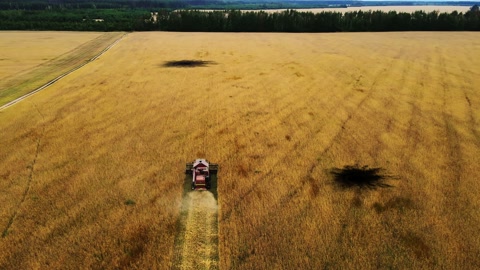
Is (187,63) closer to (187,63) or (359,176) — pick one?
(187,63)

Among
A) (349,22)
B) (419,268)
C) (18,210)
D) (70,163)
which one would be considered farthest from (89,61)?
(349,22)

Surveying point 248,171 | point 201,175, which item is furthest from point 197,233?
point 248,171

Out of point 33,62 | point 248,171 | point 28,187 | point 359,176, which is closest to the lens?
point 28,187

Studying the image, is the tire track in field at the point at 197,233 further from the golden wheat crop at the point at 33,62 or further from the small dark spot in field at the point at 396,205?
the golden wheat crop at the point at 33,62

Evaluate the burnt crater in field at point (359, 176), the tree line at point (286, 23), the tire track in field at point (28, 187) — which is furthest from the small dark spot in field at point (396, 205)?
the tree line at point (286, 23)

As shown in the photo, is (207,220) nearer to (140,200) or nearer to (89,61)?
(140,200)

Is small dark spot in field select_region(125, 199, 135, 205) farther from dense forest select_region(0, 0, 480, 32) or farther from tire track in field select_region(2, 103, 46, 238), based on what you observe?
dense forest select_region(0, 0, 480, 32)

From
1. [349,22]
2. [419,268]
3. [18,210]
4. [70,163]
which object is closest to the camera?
[419,268]
